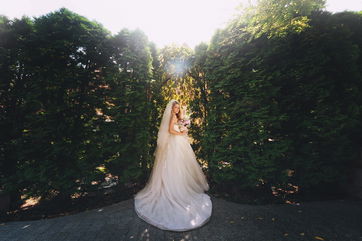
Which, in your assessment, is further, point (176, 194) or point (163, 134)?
point (163, 134)

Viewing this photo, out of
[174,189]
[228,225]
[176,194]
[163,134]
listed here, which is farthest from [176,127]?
[228,225]

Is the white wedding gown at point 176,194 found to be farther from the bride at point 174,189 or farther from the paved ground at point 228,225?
the paved ground at point 228,225

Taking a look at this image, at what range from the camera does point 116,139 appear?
447cm

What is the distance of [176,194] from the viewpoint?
4.13 metres

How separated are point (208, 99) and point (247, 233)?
139 inches

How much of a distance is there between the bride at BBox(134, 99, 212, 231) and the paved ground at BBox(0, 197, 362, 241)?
7.0 inches

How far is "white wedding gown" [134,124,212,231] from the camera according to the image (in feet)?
11.0

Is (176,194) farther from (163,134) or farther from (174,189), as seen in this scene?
(163,134)

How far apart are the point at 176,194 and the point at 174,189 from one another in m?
0.14

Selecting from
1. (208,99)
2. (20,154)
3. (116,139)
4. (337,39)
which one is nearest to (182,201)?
(116,139)

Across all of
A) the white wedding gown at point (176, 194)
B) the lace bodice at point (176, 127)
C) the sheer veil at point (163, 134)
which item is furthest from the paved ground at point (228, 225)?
the lace bodice at point (176, 127)

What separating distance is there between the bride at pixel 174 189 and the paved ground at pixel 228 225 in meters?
0.18

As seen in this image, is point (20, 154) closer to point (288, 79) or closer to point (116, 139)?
point (116, 139)

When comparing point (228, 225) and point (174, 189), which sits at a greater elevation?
point (174, 189)
